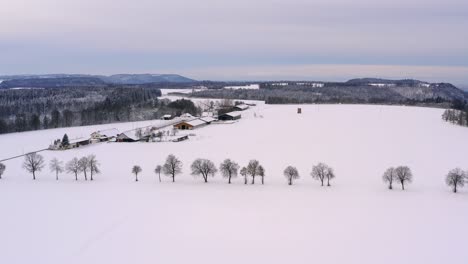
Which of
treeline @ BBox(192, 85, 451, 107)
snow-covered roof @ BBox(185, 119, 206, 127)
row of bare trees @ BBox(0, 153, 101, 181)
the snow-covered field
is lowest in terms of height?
the snow-covered field

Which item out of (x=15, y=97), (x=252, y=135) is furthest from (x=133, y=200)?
(x=15, y=97)

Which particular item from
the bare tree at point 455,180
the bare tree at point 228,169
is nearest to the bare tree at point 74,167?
the bare tree at point 228,169

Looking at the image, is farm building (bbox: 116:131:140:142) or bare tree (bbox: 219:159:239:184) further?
farm building (bbox: 116:131:140:142)

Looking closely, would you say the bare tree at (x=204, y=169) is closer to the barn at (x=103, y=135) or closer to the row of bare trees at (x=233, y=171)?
the row of bare trees at (x=233, y=171)

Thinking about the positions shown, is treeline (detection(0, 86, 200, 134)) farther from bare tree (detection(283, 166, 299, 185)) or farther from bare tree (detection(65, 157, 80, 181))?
bare tree (detection(283, 166, 299, 185))

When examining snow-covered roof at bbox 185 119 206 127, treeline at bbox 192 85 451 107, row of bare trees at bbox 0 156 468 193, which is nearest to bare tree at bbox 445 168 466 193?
row of bare trees at bbox 0 156 468 193

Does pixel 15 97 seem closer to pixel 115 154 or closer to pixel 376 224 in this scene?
pixel 115 154

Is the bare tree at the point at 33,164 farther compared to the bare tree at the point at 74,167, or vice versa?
the bare tree at the point at 33,164
